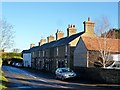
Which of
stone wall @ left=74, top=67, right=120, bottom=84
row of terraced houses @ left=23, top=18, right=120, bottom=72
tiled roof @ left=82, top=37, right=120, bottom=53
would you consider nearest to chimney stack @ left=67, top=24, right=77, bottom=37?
row of terraced houses @ left=23, top=18, right=120, bottom=72

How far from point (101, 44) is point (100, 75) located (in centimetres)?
996

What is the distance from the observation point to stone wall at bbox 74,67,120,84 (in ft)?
99.5

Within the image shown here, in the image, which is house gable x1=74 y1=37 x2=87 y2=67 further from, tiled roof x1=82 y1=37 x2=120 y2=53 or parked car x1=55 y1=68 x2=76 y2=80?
parked car x1=55 y1=68 x2=76 y2=80

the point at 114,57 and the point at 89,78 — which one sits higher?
the point at 114,57

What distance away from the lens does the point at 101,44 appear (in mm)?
42500

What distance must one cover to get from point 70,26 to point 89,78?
19798 millimetres

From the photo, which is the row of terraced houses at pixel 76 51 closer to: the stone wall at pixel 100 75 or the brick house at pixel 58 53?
the brick house at pixel 58 53

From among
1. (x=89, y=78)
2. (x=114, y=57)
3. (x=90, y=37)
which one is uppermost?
(x=90, y=37)

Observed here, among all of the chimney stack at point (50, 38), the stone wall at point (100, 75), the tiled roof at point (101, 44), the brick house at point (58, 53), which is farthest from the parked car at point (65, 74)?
the chimney stack at point (50, 38)

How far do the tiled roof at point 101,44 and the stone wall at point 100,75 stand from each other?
12.6 ft

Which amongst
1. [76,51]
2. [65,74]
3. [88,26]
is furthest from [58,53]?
[65,74]

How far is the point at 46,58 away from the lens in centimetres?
6388

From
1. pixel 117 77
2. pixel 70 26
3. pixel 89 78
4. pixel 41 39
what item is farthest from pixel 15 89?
pixel 41 39

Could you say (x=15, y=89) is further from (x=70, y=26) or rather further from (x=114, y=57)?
(x=70, y=26)
